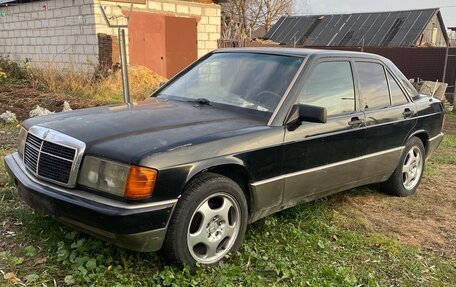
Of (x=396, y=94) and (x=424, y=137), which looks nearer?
(x=396, y=94)


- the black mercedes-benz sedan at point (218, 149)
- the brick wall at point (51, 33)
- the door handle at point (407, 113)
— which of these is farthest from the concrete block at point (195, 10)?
the door handle at point (407, 113)

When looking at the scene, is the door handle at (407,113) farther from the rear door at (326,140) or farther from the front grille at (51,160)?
the front grille at (51,160)

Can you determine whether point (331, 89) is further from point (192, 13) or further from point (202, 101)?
point (192, 13)

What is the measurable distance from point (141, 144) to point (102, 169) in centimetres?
29

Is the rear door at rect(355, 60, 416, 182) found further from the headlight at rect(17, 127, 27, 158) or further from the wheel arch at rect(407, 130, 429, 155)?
the headlight at rect(17, 127, 27, 158)

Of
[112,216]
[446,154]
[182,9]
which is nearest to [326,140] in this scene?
[112,216]

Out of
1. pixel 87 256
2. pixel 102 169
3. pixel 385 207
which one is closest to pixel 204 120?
pixel 102 169

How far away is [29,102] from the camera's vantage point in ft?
35.0

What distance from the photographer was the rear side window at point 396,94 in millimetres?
5160

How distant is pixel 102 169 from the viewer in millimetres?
3004

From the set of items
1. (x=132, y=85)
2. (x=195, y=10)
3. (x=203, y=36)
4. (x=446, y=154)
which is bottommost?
(x=446, y=154)

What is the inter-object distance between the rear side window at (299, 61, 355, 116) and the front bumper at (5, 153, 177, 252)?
1.73 metres

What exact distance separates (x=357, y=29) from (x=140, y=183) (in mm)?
35738

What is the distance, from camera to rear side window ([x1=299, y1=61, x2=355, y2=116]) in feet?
13.6
